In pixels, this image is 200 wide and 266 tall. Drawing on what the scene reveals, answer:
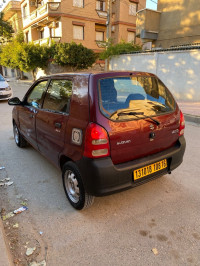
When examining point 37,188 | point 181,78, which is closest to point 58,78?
point 37,188

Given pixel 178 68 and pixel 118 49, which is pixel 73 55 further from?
pixel 178 68

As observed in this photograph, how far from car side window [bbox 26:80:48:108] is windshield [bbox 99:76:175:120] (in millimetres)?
1333

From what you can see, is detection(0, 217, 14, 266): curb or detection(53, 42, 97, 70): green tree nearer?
detection(0, 217, 14, 266): curb

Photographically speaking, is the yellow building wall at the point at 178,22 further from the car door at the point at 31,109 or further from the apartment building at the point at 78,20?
the car door at the point at 31,109

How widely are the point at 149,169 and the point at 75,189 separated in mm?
950

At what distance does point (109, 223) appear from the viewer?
243 cm

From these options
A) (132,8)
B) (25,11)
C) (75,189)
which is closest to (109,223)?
(75,189)

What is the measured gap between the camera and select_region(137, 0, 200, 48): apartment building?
1415cm

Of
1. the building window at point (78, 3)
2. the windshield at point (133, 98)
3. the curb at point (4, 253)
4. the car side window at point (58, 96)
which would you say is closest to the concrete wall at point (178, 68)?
the windshield at point (133, 98)

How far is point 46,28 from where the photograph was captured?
81.4 feet

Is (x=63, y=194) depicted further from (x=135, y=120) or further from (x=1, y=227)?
(x=135, y=120)

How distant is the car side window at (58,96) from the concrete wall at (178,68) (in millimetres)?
8502

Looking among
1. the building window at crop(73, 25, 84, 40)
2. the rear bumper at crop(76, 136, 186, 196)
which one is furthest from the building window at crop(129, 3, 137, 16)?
the rear bumper at crop(76, 136, 186, 196)

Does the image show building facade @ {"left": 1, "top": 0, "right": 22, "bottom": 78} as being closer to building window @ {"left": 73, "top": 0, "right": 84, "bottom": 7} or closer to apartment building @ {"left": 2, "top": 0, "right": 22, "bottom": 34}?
apartment building @ {"left": 2, "top": 0, "right": 22, "bottom": 34}
